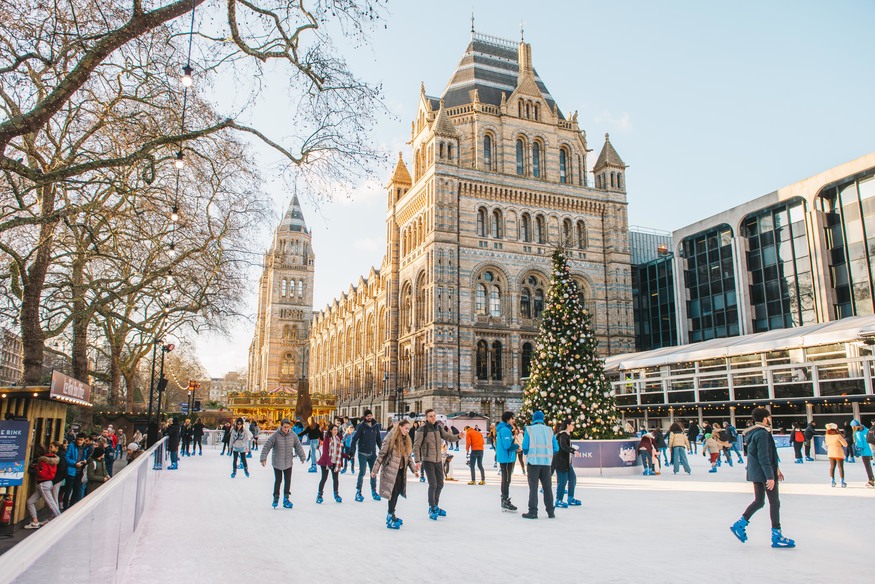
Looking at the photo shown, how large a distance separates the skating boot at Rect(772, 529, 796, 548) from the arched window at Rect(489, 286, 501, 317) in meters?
38.5

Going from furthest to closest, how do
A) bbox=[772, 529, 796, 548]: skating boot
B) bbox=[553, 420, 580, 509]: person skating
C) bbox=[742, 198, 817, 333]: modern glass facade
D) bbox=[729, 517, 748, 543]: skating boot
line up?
bbox=[742, 198, 817, 333]: modern glass facade
bbox=[553, 420, 580, 509]: person skating
bbox=[729, 517, 748, 543]: skating boot
bbox=[772, 529, 796, 548]: skating boot

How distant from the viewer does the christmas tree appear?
1855 centimetres

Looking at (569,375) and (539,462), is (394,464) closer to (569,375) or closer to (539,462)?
(539,462)

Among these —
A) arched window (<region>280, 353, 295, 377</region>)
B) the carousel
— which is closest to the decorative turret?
the carousel

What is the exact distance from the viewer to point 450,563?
6.69m

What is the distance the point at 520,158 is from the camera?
1932 inches

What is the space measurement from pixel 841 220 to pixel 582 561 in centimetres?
3651

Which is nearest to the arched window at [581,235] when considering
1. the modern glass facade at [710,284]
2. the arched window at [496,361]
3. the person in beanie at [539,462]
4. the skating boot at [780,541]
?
the modern glass facade at [710,284]

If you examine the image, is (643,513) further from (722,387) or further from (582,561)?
(722,387)

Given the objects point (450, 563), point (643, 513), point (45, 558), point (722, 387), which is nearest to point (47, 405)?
point (450, 563)

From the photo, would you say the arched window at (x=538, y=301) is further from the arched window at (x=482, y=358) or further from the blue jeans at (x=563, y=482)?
the blue jeans at (x=563, y=482)

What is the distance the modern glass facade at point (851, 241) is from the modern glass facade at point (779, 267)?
50.5 inches

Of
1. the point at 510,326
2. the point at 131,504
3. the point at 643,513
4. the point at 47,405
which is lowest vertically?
the point at 643,513

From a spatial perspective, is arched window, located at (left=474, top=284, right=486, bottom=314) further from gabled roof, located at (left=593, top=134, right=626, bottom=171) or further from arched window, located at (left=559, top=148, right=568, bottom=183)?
gabled roof, located at (left=593, top=134, right=626, bottom=171)
